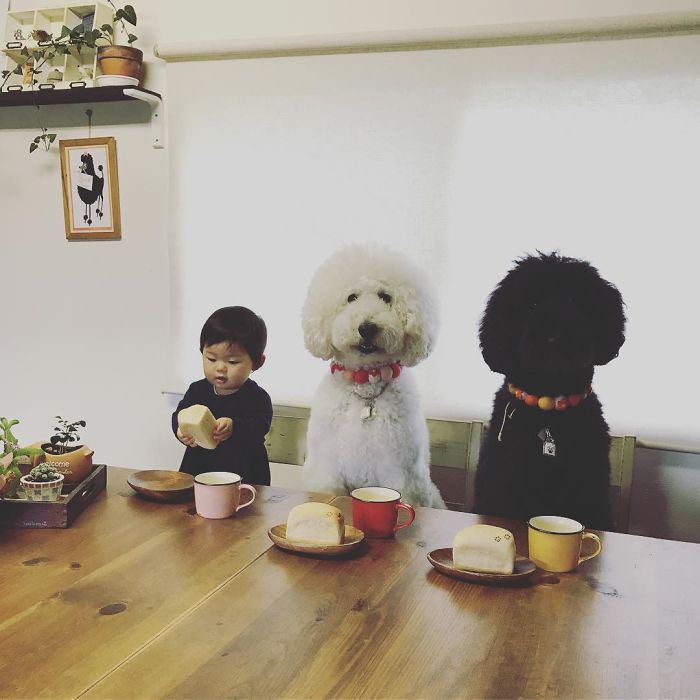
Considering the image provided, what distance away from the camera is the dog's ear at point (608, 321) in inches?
68.5

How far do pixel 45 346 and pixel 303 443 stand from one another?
136cm

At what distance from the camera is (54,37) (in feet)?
9.02

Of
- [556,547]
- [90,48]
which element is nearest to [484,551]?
[556,547]

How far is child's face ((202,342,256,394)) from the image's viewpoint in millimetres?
1938

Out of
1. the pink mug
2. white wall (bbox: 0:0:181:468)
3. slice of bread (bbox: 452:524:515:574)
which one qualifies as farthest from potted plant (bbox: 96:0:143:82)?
slice of bread (bbox: 452:524:515:574)

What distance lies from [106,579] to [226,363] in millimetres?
901

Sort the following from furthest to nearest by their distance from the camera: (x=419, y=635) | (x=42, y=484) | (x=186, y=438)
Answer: (x=186, y=438), (x=42, y=484), (x=419, y=635)

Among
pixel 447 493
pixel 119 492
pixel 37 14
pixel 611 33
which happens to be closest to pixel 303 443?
pixel 447 493

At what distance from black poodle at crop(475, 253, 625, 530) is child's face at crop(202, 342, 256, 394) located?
2.24 feet

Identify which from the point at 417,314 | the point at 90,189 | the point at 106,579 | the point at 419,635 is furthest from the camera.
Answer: the point at 90,189

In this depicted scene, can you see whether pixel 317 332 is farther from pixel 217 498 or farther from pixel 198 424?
pixel 217 498

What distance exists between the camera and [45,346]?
3.06 meters

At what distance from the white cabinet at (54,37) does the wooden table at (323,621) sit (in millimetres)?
2080

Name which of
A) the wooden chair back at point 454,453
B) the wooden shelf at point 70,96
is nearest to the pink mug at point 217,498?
the wooden chair back at point 454,453
